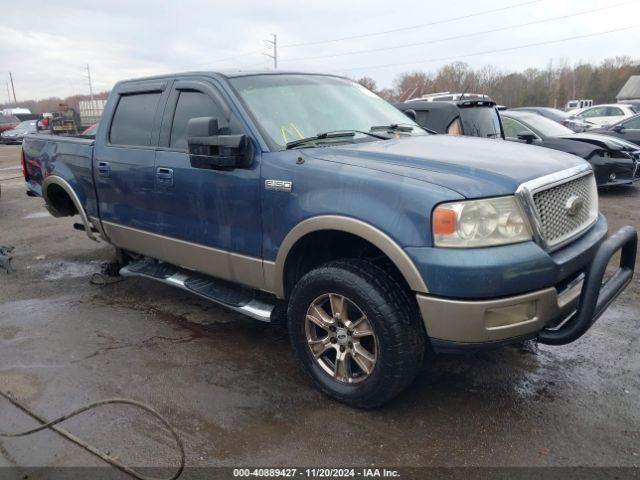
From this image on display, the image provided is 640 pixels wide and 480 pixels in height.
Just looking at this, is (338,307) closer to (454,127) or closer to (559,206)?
(559,206)

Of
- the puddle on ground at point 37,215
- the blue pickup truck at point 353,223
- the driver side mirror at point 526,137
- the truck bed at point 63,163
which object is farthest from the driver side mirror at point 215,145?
the puddle on ground at point 37,215

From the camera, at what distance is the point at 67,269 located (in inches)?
241

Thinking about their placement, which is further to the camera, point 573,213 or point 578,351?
point 578,351

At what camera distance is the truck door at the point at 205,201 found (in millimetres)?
3412

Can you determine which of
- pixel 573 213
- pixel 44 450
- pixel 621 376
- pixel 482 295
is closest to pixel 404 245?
pixel 482 295

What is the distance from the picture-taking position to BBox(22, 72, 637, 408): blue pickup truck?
→ 8.37 ft

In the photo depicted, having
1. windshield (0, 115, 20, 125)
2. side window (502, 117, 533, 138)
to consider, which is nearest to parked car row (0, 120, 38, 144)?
windshield (0, 115, 20, 125)

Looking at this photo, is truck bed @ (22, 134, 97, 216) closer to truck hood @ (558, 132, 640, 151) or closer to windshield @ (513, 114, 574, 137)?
windshield @ (513, 114, 574, 137)

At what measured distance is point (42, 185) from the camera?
18.4ft

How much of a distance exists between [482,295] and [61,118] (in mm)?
35005

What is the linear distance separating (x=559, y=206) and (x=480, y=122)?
16.9ft

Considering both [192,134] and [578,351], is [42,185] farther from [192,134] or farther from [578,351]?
[578,351]

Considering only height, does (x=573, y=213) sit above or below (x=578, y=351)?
above

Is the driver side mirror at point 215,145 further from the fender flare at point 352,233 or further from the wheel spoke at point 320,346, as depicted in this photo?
the wheel spoke at point 320,346
